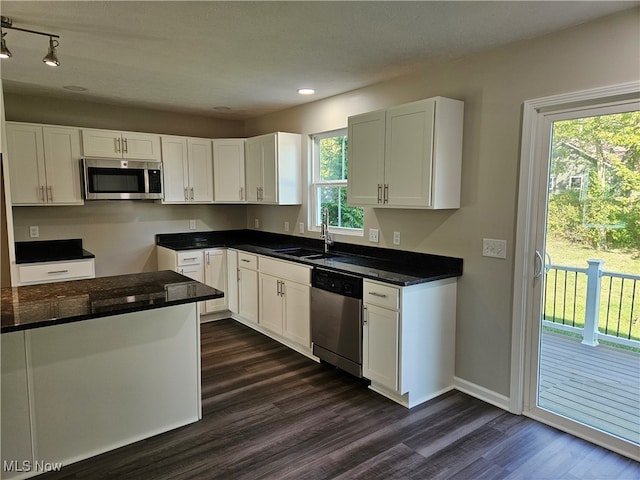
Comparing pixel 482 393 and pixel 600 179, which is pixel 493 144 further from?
pixel 482 393

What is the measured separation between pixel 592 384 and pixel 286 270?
8.08ft

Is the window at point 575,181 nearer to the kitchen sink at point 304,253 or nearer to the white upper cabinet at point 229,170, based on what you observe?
the kitchen sink at point 304,253

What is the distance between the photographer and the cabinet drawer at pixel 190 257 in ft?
14.6

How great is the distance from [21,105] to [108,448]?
351 cm

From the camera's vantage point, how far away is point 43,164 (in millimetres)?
3896

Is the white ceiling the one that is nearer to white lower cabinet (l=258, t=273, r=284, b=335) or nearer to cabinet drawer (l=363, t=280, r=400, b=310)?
cabinet drawer (l=363, t=280, r=400, b=310)

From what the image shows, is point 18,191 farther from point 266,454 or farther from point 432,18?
point 432,18

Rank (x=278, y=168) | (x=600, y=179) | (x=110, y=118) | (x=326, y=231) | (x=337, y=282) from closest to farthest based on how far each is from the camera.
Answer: (x=600, y=179), (x=337, y=282), (x=326, y=231), (x=278, y=168), (x=110, y=118)

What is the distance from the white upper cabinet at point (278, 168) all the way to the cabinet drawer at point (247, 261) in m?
0.66

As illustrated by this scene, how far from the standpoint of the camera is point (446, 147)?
9.39 ft

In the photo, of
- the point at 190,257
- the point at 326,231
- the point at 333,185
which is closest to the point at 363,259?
the point at 326,231

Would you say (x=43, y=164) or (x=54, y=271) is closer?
(x=54, y=271)

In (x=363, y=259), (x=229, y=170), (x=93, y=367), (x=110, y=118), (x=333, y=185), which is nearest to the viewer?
(x=93, y=367)

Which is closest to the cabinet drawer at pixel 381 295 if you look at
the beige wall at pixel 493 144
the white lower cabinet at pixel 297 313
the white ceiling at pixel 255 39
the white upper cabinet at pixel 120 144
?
the beige wall at pixel 493 144
